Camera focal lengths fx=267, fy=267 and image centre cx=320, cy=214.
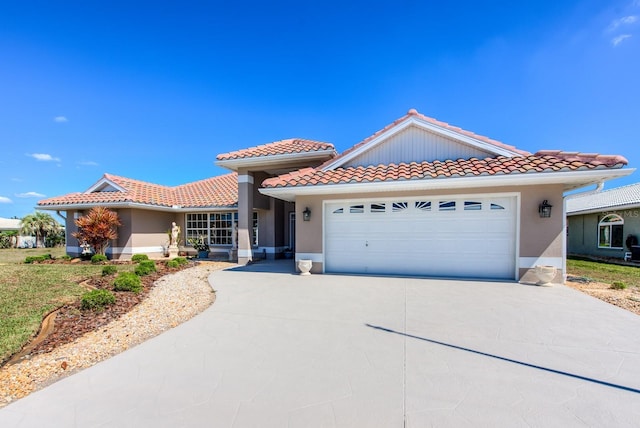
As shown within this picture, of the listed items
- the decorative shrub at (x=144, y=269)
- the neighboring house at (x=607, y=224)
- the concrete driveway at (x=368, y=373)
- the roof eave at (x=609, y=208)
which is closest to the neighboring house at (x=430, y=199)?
the concrete driveway at (x=368, y=373)

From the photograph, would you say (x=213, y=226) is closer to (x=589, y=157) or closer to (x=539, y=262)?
(x=539, y=262)

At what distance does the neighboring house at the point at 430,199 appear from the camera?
8.03 metres

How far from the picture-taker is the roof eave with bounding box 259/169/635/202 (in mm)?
7211

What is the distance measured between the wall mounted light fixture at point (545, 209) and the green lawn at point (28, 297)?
1229cm

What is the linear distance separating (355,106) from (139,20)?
11476 millimetres

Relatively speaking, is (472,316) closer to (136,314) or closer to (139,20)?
(136,314)

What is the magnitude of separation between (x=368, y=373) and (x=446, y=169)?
277 inches

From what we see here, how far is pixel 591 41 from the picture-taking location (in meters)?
9.49

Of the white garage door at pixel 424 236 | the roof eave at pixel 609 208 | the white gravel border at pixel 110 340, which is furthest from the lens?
the roof eave at pixel 609 208

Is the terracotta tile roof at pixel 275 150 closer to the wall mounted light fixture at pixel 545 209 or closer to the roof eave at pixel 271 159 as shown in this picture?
the roof eave at pixel 271 159

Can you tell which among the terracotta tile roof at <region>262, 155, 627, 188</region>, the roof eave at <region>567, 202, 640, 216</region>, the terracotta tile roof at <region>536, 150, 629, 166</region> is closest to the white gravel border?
the terracotta tile roof at <region>262, 155, 627, 188</region>

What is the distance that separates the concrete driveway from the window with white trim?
38.1 ft

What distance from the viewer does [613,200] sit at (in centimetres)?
1789

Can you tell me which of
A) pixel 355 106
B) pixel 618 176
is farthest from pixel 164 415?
pixel 355 106
